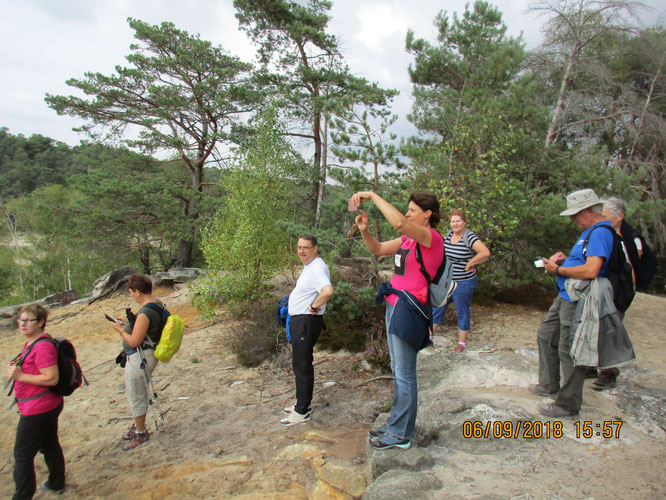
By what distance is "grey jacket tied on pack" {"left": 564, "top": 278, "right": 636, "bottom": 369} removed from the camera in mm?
2740

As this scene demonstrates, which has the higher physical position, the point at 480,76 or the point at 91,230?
the point at 480,76

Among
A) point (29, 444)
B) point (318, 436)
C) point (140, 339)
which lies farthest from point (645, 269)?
point (29, 444)

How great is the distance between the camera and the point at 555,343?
132 inches

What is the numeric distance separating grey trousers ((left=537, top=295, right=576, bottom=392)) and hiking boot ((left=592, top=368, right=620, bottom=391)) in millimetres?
529

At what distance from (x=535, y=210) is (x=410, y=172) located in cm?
231

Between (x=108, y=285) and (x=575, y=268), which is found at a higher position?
(x=575, y=268)

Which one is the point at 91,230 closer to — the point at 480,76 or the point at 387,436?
Result: the point at 480,76

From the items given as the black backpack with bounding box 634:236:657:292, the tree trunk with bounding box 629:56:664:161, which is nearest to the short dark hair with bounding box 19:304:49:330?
the black backpack with bounding box 634:236:657:292

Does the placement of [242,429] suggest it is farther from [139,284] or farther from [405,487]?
[405,487]

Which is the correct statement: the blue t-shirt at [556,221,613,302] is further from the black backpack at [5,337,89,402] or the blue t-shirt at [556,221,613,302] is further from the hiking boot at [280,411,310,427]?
the black backpack at [5,337,89,402]

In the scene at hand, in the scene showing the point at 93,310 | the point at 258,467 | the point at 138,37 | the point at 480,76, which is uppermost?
the point at 138,37

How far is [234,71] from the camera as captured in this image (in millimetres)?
14703

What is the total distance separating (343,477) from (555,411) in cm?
174

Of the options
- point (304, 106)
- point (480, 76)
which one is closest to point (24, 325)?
point (480, 76)
